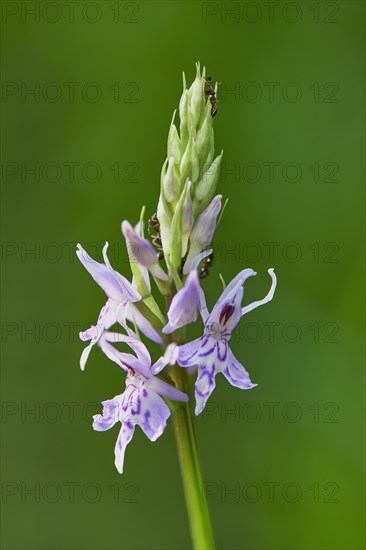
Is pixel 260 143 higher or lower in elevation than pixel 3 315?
higher

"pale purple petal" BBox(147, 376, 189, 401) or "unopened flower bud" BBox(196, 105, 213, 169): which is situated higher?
"unopened flower bud" BBox(196, 105, 213, 169)

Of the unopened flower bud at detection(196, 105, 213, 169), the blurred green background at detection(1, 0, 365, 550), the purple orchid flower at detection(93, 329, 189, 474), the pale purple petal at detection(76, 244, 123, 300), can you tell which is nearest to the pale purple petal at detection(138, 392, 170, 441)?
the purple orchid flower at detection(93, 329, 189, 474)

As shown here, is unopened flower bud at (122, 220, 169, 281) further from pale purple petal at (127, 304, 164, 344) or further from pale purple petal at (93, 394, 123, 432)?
pale purple petal at (93, 394, 123, 432)

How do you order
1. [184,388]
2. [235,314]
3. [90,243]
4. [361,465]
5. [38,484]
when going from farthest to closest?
[90,243] < [38,484] < [361,465] < [235,314] < [184,388]

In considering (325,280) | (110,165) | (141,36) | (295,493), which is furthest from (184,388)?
(141,36)

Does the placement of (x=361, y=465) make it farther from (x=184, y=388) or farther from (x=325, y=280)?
(x=184, y=388)

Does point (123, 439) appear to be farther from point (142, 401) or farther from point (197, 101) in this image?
point (197, 101)
